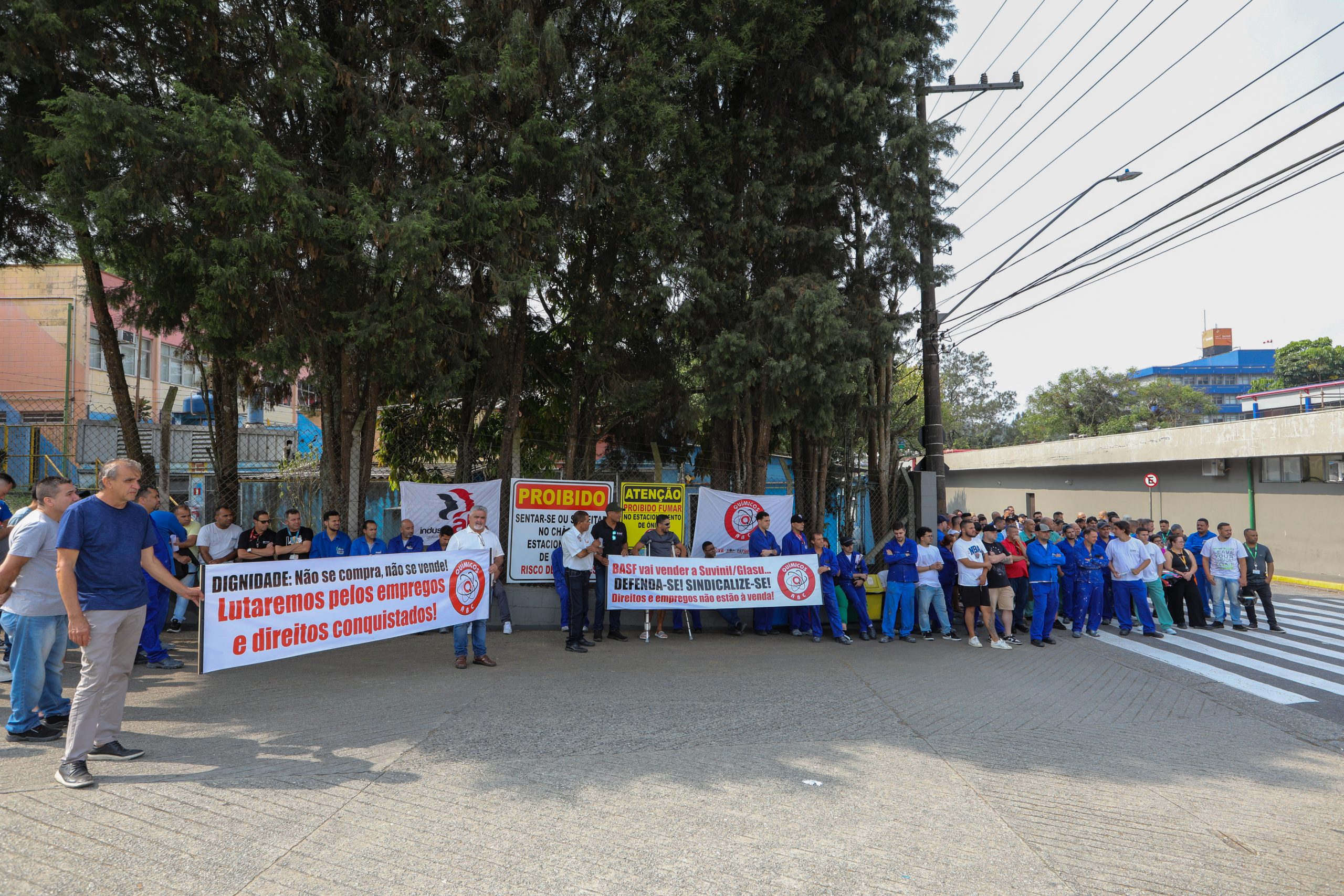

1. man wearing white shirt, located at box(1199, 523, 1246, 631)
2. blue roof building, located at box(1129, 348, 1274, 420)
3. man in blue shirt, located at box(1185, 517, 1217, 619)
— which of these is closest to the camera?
man wearing white shirt, located at box(1199, 523, 1246, 631)

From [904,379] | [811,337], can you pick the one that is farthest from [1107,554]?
[904,379]

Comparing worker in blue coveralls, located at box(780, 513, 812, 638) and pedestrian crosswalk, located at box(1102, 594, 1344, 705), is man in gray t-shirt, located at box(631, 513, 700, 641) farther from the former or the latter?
pedestrian crosswalk, located at box(1102, 594, 1344, 705)

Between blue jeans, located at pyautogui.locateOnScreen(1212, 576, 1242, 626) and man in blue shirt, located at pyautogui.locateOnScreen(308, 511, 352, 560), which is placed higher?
man in blue shirt, located at pyautogui.locateOnScreen(308, 511, 352, 560)

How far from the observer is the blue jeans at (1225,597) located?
42.1 ft

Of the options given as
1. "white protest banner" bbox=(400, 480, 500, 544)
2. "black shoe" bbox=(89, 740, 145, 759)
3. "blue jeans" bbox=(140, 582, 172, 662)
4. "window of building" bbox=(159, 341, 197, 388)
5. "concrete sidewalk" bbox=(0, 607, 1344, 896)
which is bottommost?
"concrete sidewalk" bbox=(0, 607, 1344, 896)

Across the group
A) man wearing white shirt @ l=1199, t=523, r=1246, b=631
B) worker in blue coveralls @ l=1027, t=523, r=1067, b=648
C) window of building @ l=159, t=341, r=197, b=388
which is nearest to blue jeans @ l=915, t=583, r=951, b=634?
worker in blue coveralls @ l=1027, t=523, r=1067, b=648

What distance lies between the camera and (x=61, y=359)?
2736cm

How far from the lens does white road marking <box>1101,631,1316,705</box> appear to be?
8.25 meters

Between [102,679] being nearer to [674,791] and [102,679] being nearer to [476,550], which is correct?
[674,791]

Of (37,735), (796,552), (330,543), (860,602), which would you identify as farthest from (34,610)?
(860,602)

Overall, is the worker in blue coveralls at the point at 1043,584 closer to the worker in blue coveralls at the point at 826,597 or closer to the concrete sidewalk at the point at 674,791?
the worker in blue coveralls at the point at 826,597

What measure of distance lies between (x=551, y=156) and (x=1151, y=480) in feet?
77.3

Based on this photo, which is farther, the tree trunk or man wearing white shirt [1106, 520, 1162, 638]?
man wearing white shirt [1106, 520, 1162, 638]

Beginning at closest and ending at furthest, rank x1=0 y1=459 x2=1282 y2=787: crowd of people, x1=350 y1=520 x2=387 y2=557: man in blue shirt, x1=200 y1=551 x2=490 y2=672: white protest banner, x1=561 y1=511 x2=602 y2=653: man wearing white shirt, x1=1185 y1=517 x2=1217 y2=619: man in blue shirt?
x1=200 y1=551 x2=490 y2=672: white protest banner < x1=0 y1=459 x2=1282 y2=787: crowd of people < x1=561 y1=511 x2=602 y2=653: man wearing white shirt < x1=350 y1=520 x2=387 y2=557: man in blue shirt < x1=1185 y1=517 x2=1217 y2=619: man in blue shirt
